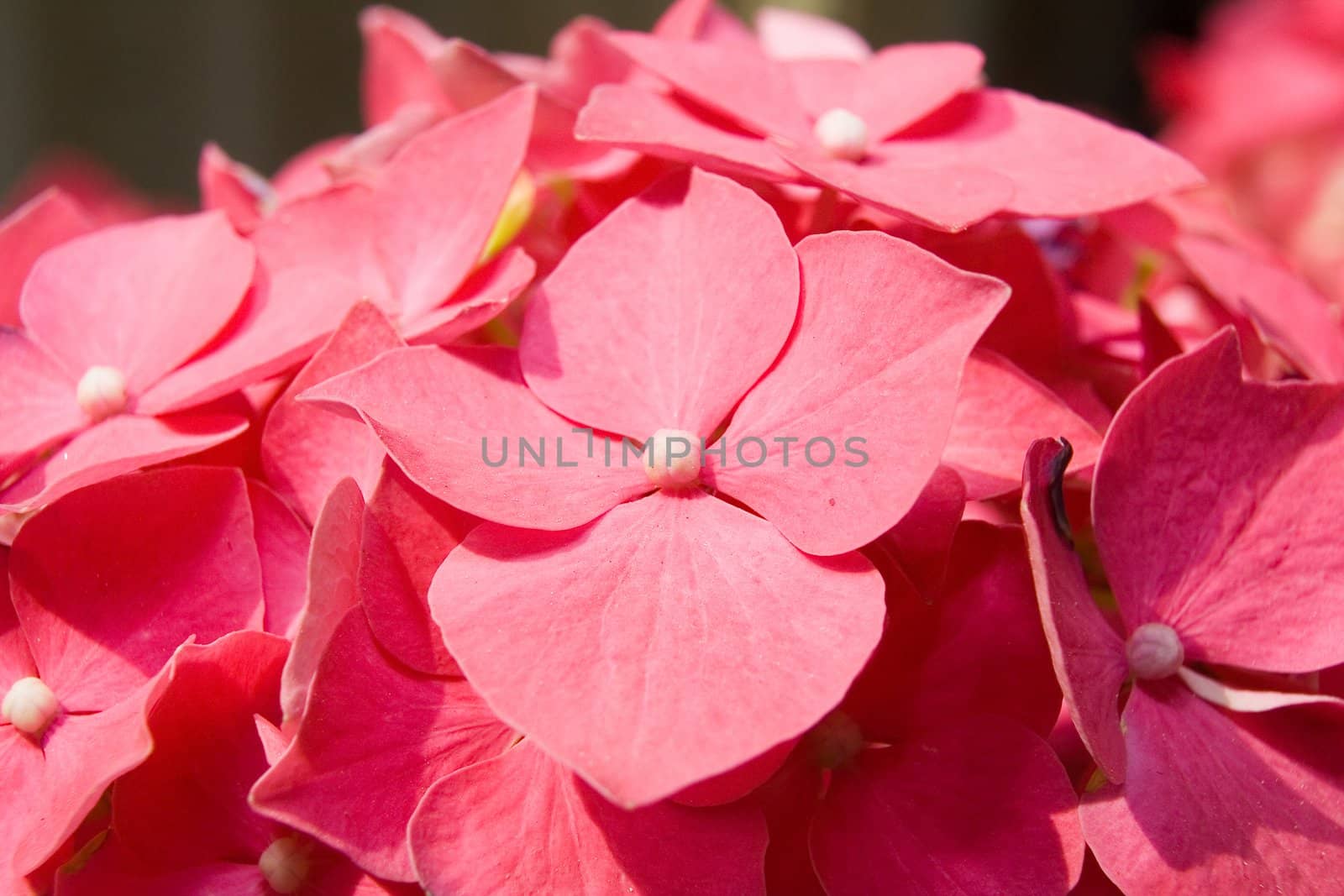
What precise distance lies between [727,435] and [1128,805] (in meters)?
0.17

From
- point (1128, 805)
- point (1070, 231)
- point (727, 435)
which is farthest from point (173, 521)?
point (1070, 231)

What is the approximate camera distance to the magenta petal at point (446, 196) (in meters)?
0.47

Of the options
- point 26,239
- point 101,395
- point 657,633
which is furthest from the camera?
point 26,239

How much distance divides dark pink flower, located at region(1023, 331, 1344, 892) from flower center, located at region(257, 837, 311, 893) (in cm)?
25

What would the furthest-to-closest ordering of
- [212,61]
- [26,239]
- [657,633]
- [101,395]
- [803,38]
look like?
[212,61] < [803,38] < [26,239] < [101,395] < [657,633]

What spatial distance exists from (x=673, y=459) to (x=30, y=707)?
0.73ft

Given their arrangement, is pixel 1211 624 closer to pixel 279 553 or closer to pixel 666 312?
pixel 666 312

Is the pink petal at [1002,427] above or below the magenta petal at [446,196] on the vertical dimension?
below

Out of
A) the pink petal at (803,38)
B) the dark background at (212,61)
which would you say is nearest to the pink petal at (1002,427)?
the pink petal at (803,38)

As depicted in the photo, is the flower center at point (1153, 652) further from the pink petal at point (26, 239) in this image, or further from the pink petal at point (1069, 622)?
the pink petal at point (26, 239)

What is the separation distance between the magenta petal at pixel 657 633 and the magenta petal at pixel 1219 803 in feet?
0.36

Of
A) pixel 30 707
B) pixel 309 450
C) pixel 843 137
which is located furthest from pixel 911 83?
pixel 30 707

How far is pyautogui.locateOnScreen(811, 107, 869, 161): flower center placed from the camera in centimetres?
49

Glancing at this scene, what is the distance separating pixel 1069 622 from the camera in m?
0.35
